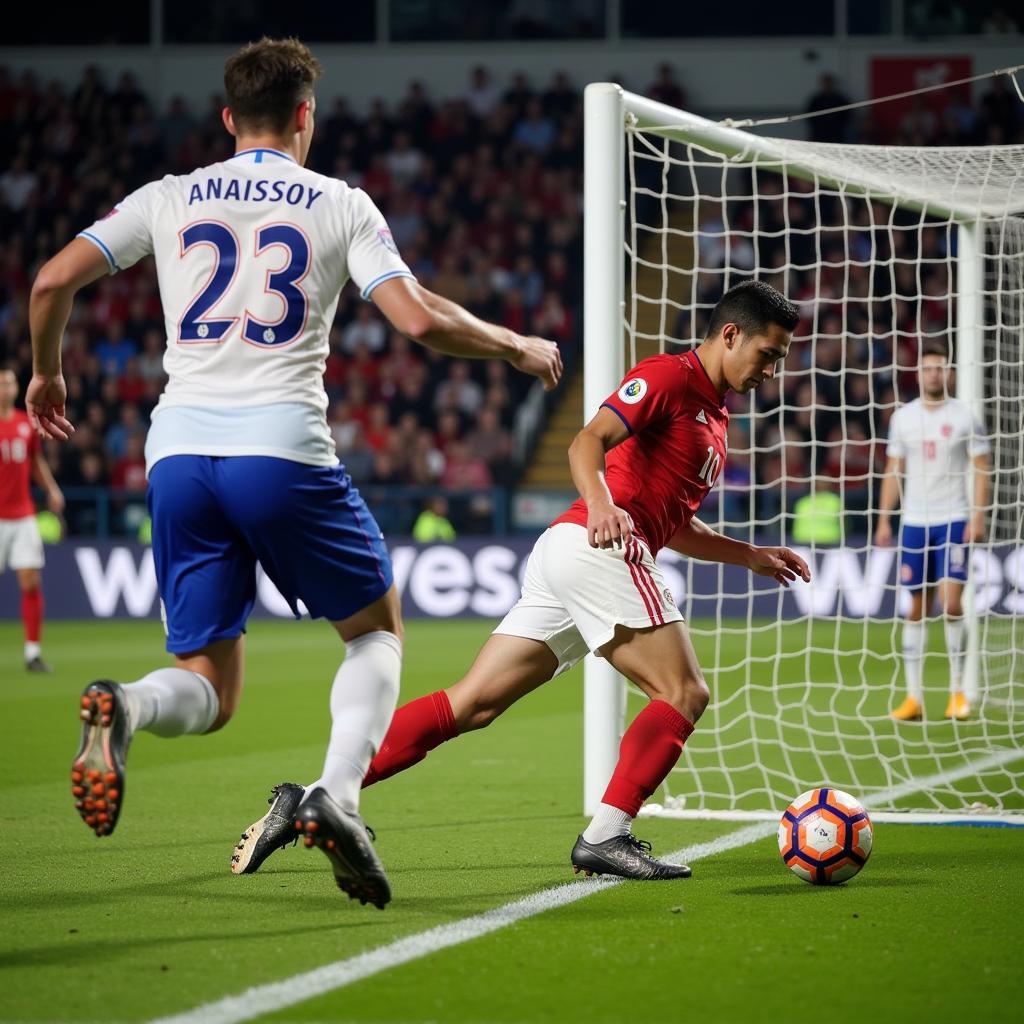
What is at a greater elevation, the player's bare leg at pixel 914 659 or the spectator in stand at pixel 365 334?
the spectator in stand at pixel 365 334

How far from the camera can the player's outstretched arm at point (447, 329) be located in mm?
3816

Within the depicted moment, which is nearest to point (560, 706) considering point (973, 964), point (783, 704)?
point (783, 704)

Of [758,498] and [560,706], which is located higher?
[758,498]

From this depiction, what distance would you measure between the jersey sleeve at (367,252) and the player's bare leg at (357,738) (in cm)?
77

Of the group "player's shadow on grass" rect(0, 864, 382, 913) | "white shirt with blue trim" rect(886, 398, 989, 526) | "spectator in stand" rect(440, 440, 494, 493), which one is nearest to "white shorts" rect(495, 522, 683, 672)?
"player's shadow on grass" rect(0, 864, 382, 913)

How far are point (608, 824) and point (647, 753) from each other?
9.4 inches

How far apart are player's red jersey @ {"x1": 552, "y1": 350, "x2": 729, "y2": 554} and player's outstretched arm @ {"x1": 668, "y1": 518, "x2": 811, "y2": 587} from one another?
0.27 meters

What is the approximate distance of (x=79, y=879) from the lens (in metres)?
4.78

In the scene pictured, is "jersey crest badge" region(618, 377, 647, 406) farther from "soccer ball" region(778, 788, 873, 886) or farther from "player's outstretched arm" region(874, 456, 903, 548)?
"player's outstretched arm" region(874, 456, 903, 548)

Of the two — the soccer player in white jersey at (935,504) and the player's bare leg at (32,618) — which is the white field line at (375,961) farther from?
the player's bare leg at (32,618)

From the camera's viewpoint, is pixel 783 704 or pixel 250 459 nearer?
pixel 250 459

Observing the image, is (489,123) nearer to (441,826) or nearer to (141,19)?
(141,19)

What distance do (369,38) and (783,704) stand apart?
17.6 meters

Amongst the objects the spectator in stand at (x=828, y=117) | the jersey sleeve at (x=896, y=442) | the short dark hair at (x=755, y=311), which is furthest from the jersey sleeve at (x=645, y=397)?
the spectator in stand at (x=828, y=117)
